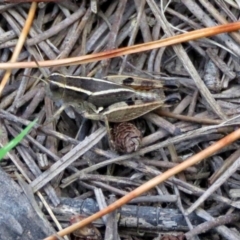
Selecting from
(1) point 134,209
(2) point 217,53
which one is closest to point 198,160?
(1) point 134,209

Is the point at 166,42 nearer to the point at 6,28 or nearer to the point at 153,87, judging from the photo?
the point at 153,87

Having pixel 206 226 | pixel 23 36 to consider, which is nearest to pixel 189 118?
pixel 206 226

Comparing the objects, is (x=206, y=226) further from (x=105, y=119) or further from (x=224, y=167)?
(x=105, y=119)

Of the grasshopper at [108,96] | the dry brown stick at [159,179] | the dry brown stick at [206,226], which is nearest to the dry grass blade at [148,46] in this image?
the grasshopper at [108,96]

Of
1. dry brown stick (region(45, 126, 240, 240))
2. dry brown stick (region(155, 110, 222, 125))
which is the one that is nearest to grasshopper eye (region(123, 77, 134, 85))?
dry brown stick (region(155, 110, 222, 125))

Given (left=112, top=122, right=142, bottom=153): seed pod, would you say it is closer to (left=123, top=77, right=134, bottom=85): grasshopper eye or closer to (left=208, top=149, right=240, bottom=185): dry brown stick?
(left=123, top=77, right=134, bottom=85): grasshopper eye

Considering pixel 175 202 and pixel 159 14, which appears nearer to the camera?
pixel 175 202
